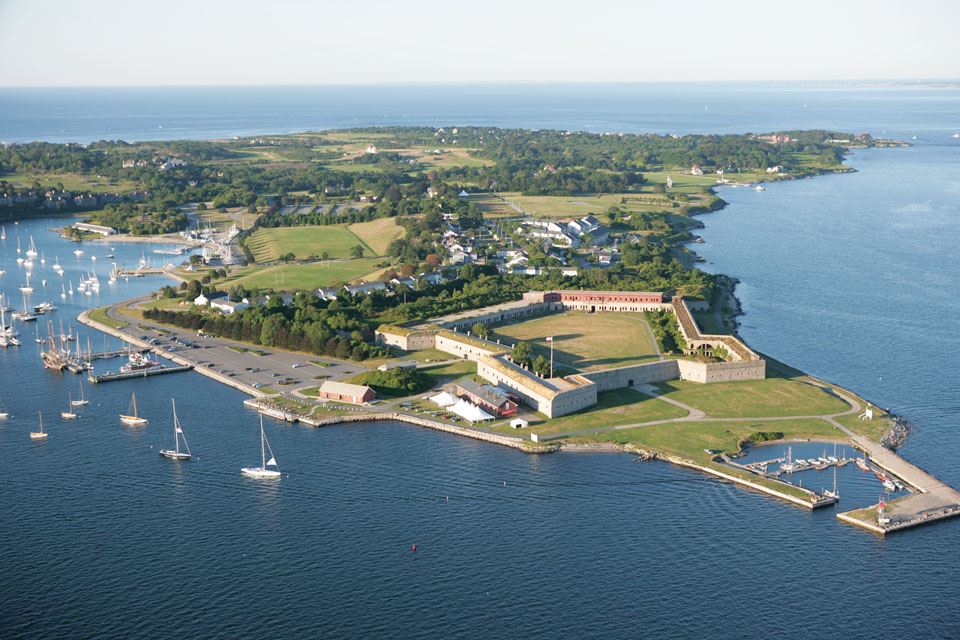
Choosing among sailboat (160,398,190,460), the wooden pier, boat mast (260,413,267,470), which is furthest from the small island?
sailboat (160,398,190,460)

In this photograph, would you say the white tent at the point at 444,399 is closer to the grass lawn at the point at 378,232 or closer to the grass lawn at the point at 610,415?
the grass lawn at the point at 610,415

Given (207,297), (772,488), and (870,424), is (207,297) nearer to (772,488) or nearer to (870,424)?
(772,488)

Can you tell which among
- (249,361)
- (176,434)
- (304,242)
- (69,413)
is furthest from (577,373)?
(304,242)

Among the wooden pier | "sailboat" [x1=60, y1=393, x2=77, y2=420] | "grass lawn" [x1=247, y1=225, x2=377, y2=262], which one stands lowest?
"sailboat" [x1=60, y1=393, x2=77, y2=420]

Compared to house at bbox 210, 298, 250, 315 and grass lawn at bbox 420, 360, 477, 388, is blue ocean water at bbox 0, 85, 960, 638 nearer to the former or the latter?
grass lawn at bbox 420, 360, 477, 388

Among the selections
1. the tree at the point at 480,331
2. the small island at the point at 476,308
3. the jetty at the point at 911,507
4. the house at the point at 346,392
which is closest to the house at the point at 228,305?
the small island at the point at 476,308

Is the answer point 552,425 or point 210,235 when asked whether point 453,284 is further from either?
point 210,235
